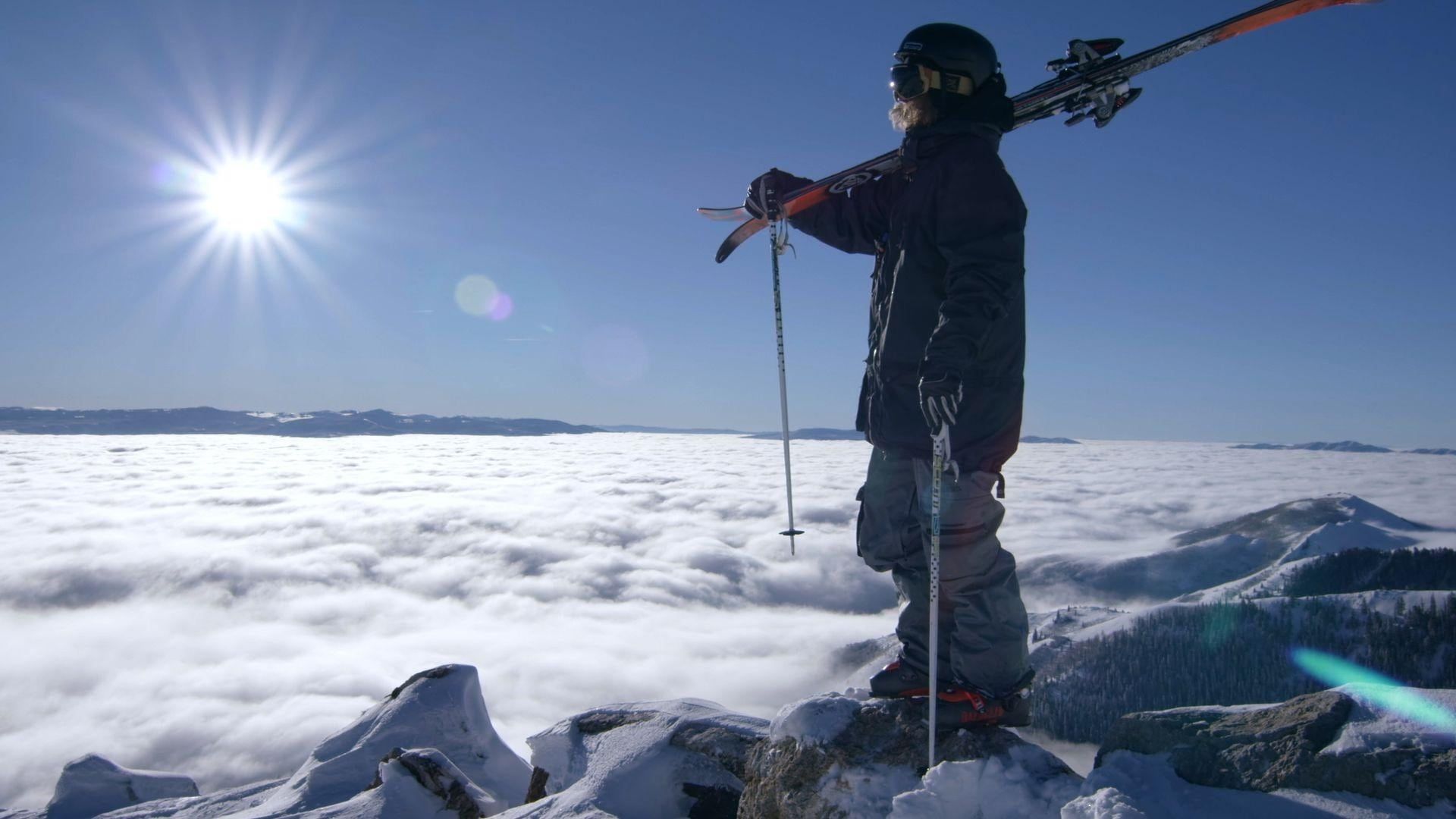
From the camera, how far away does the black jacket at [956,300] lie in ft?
9.06

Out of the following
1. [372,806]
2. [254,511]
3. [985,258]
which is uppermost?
[985,258]

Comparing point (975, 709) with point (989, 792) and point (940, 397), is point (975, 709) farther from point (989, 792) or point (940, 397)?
point (940, 397)

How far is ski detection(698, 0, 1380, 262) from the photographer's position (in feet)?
11.5

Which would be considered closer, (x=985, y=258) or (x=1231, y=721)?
(x=985, y=258)

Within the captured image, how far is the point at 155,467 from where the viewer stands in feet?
479

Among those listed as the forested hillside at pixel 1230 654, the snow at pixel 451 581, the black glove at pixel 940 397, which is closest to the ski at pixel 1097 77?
the black glove at pixel 940 397

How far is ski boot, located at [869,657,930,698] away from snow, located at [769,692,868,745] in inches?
5.0

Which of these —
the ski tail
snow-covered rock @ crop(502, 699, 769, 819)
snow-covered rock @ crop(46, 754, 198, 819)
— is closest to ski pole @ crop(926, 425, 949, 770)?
snow-covered rock @ crop(502, 699, 769, 819)

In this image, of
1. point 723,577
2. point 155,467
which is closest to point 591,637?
point 723,577

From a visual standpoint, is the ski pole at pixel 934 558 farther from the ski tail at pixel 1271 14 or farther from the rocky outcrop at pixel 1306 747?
the ski tail at pixel 1271 14

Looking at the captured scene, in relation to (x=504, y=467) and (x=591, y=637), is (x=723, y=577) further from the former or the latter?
(x=504, y=467)

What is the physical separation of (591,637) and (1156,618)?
49.3 metres

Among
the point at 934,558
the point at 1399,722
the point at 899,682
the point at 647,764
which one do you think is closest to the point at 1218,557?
the point at 1399,722

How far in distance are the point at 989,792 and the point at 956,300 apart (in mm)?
1907
